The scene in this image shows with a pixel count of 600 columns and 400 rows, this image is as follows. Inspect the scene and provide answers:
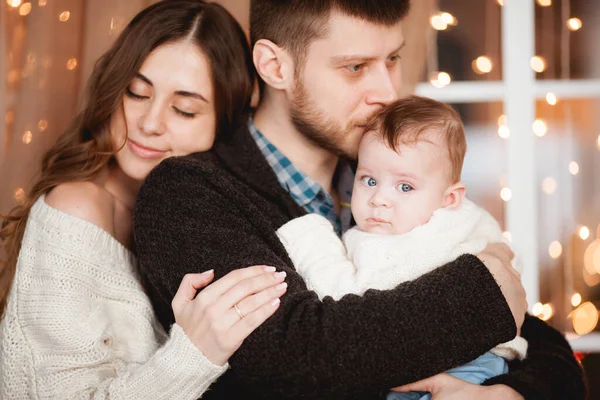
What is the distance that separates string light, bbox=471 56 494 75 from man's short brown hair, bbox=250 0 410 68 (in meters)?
0.94

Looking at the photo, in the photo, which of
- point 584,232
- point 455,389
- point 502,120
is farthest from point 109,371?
point 584,232

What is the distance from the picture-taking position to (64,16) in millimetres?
2297

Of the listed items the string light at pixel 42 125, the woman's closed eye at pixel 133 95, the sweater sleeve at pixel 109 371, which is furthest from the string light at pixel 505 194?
the string light at pixel 42 125

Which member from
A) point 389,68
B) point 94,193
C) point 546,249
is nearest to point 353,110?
point 389,68

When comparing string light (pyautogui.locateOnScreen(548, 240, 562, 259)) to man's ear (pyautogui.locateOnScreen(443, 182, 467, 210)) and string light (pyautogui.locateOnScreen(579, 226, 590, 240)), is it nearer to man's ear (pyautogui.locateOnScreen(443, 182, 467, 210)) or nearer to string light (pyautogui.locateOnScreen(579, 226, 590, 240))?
string light (pyautogui.locateOnScreen(579, 226, 590, 240))

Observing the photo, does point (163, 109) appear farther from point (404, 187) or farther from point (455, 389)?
point (455, 389)

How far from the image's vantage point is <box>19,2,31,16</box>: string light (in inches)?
91.7

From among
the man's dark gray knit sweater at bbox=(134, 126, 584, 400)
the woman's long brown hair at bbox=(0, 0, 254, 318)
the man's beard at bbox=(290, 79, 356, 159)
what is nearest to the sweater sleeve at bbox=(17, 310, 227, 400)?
the man's dark gray knit sweater at bbox=(134, 126, 584, 400)

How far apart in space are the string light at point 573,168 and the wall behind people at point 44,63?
187 centimetres

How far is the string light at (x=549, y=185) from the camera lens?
275 centimetres

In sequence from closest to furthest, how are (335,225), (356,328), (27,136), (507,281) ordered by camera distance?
(356,328) < (507,281) < (335,225) < (27,136)

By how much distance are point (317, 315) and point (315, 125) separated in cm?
75

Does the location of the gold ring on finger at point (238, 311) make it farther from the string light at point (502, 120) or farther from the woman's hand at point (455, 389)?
the string light at point (502, 120)

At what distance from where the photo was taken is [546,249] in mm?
2742
